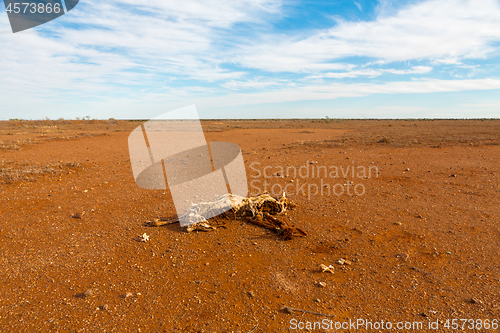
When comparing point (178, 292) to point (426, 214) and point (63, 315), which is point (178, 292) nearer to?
point (63, 315)

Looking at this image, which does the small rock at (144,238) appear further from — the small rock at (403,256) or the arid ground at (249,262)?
the small rock at (403,256)

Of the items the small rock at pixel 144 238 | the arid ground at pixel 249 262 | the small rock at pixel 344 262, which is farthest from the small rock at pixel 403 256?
the small rock at pixel 144 238

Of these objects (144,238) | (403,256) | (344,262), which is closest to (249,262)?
(344,262)

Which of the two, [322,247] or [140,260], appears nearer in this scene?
[140,260]

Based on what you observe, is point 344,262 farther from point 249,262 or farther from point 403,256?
point 249,262

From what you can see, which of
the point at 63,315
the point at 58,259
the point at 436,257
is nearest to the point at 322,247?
the point at 436,257

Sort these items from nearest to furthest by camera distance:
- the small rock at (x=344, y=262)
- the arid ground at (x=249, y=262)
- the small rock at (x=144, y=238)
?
A: the arid ground at (x=249, y=262), the small rock at (x=344, y=262), the small rock at (x=144, y=238)

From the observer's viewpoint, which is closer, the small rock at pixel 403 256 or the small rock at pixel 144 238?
the small rock at pixel 403 256

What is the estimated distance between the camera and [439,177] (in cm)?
793

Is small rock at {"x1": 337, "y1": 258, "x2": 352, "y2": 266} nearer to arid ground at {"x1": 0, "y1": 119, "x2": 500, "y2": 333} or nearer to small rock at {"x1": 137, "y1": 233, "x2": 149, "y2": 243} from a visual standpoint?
arid ground at {"x1": 0, "y1": 119, "x2": 500, "y2": 333}

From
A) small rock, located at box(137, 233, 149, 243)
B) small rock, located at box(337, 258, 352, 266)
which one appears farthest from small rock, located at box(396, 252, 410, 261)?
small rock, located at box(137, 233, 149, 243)

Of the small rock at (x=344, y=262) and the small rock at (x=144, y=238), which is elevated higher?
the small rock at (x=144, y=238)

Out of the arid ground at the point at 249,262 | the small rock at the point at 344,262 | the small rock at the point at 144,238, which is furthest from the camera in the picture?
the small rock at the point at 144,238

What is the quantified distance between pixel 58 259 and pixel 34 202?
10.6 feet
